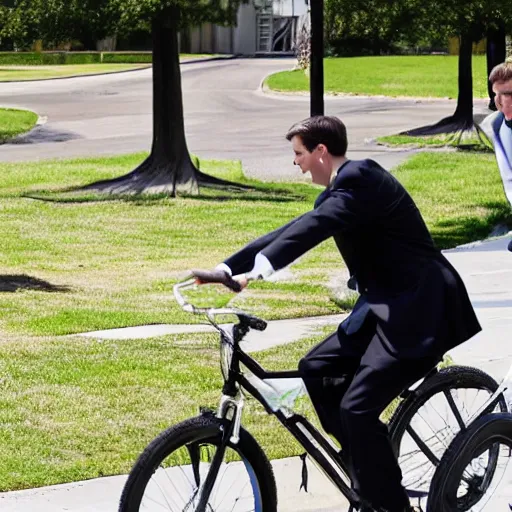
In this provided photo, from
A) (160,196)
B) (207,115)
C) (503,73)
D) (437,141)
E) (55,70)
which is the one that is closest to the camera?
(503,73)

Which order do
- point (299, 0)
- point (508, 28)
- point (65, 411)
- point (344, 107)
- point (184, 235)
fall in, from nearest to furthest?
point (65, 411) → point (184, 235) → point (508, 28) → point (344, 107) → point (299, 0)

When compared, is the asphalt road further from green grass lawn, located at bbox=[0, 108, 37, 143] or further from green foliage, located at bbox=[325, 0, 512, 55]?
green foliage, located at bbox=[325, 0, 512, 55]

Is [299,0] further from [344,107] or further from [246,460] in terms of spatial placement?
[246,460]

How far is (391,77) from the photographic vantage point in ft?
164

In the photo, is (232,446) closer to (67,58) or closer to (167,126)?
(167,126)

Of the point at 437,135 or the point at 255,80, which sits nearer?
the point at 437,135

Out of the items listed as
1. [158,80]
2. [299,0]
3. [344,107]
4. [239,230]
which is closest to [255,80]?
[299,0]

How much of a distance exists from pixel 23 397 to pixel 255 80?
1734 inches

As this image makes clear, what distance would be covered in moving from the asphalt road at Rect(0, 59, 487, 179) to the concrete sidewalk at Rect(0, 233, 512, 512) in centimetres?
1245

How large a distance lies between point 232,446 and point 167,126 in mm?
17332

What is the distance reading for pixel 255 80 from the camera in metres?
51.1

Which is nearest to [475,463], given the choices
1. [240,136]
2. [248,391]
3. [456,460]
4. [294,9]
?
[456,460]

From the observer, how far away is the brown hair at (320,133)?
179 inches

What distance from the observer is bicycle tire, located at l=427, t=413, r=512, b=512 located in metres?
4.79
